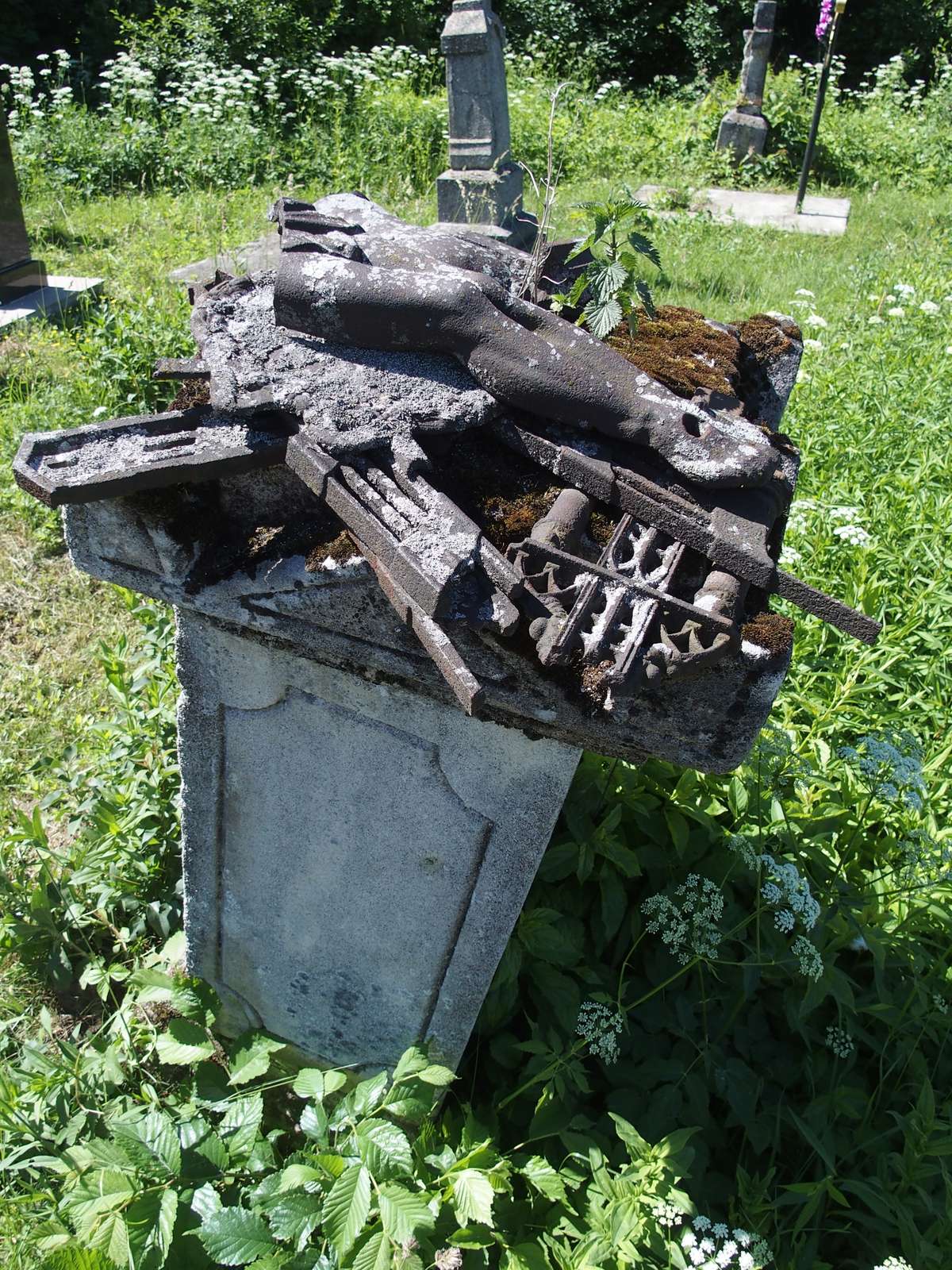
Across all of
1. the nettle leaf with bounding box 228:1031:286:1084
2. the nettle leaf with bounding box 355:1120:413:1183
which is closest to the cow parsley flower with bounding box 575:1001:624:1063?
the nettle leaf with bounding box 355:1120:413:1183

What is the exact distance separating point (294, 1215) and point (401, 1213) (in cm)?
21

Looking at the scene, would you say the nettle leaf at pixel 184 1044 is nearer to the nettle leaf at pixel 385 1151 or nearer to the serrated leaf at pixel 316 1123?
the serrated leaf at pixel 316 1123

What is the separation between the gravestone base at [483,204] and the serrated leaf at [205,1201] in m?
5.69

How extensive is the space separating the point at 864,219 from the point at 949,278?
2691mm

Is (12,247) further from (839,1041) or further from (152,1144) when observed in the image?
(839,1041)

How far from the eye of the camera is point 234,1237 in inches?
68.9

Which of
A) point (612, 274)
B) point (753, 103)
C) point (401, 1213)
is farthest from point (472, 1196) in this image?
point (753, 103)

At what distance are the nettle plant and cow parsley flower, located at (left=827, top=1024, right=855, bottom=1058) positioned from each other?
163 centimetres

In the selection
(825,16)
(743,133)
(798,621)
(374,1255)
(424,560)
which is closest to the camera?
(424,560)

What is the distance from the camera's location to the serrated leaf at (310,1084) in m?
1.92

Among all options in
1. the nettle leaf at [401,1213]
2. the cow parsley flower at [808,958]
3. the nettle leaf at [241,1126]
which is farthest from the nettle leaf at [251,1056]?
the cow parsley flower at [808,958]

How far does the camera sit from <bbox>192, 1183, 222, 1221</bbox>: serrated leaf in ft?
6.15

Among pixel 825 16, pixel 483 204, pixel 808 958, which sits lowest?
pixel 808 958

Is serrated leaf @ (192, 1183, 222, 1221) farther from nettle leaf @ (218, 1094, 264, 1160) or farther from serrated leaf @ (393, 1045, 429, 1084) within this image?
serrated leaf @ (393, 1045, 429, 1084)
